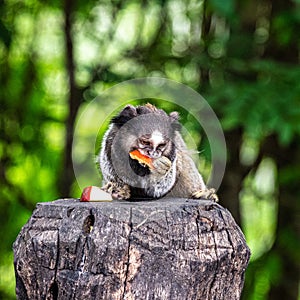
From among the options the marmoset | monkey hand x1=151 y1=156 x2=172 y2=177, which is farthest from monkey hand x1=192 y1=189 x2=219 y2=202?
monkey hand x1=151 y1=156 x2=172 y2=177

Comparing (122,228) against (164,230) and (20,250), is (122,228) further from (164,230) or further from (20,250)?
(20,250)

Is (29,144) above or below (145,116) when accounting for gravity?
below

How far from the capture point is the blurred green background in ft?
15.4

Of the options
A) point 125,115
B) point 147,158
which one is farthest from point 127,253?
point 125,115

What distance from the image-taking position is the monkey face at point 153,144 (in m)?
2.49

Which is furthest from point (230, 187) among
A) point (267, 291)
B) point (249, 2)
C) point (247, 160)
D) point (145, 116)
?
point (145, 116)

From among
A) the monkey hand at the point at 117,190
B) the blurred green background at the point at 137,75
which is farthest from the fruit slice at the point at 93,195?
the blurred green background at the point at 137,75

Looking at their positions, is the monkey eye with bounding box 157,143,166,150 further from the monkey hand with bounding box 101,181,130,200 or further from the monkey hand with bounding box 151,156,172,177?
the monkey hand with bounding box 101,181,130,200

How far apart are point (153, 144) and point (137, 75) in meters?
2.33

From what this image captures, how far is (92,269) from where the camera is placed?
6.76ft

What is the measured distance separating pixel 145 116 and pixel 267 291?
11.5ft

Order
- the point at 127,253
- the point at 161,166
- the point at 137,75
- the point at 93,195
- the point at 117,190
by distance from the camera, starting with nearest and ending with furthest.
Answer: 1. the point at 127,253
2. the point at 93,195
3. the point at 161,166
4. the point at 117,190
5. the point at 137,75

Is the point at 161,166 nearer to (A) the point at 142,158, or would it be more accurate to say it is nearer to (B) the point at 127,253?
(A) the point at 142,158

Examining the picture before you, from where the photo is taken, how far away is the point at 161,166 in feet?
8.30
